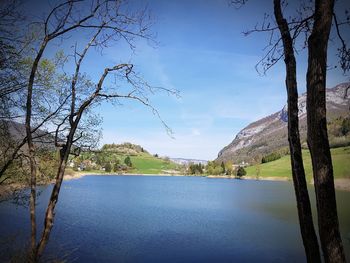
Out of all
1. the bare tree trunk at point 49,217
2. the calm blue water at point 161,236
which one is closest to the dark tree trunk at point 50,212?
the bare tree trunk at point 49,217

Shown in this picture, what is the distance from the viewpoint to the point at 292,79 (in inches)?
216

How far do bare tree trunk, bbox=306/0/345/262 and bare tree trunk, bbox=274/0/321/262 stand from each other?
59 centimetres

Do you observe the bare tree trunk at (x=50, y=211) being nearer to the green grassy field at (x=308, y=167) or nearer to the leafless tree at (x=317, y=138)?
the leafless tree at (x=317, y=138)

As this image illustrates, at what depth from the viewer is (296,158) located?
5.23m

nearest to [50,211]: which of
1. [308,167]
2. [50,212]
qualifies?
[50,212]

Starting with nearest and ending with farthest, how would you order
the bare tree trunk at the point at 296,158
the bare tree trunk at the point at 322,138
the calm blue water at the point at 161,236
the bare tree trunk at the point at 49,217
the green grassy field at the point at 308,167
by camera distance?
1. the bare tree trunk at the point at 322,138
2. the bare tree trunk at the point at 296,158
3. the bare tree trunk at the point at 49,217
4. the calm blue water at the point at 161,236
5. the green grassy field at the point at 308,167

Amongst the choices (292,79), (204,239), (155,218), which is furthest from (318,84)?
(155,218)

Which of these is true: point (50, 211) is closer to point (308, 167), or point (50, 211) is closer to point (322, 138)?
point (322, 138)

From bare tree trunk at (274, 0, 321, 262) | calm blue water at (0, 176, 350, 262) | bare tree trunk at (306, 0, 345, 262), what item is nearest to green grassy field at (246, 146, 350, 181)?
calm blue water at (0, 176, 350, 262)

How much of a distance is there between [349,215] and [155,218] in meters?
26.8

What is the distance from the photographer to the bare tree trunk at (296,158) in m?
5.01

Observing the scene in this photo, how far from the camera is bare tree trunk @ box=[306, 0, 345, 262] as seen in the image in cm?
428

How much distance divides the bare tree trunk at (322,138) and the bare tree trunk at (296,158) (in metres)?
0.59

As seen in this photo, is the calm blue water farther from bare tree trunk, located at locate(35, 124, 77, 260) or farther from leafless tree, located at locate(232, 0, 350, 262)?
leafless tree, located at locate(232, 0, 350, 262)
